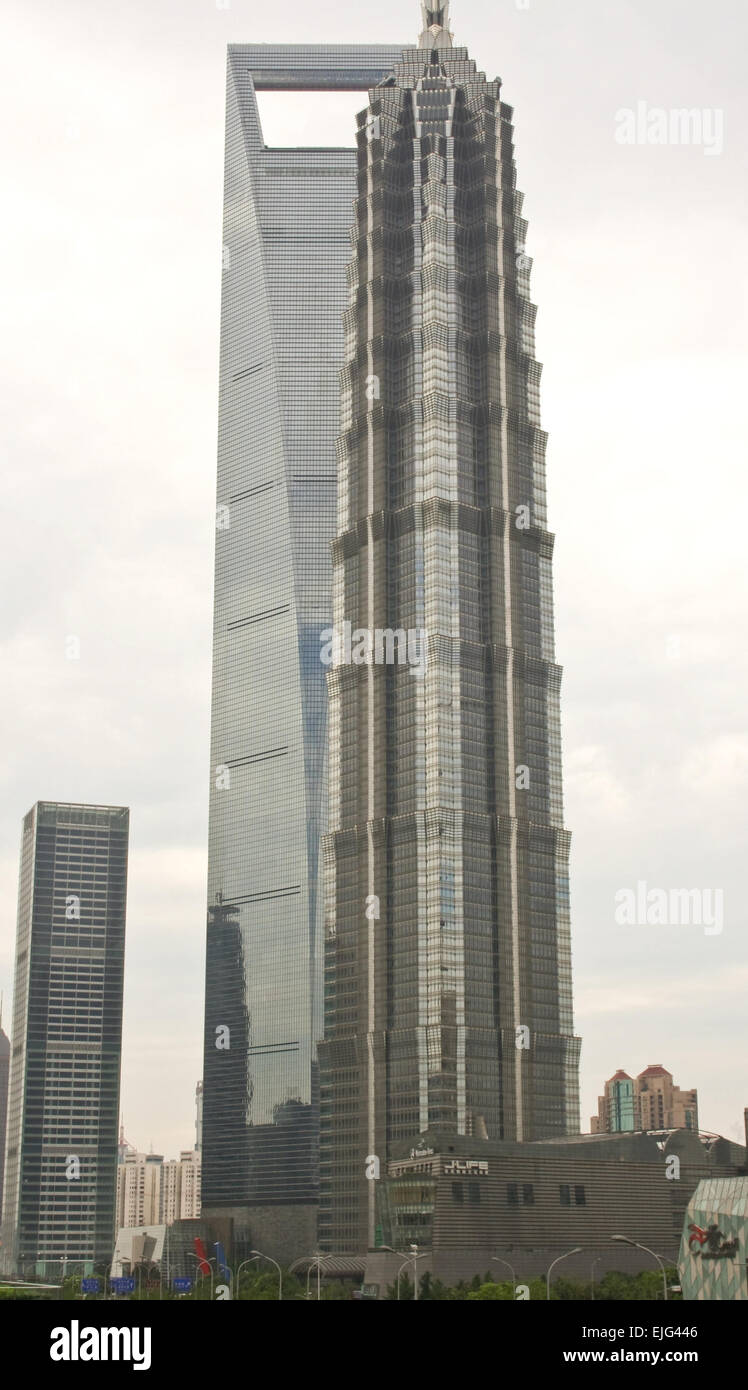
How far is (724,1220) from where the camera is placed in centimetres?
13125
